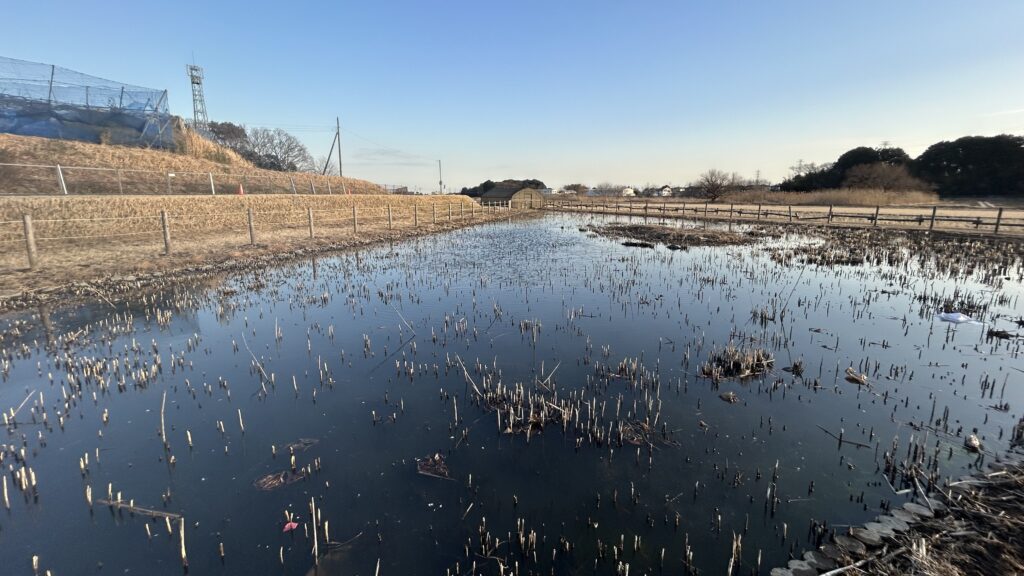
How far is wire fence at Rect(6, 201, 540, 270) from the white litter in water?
27.6 m

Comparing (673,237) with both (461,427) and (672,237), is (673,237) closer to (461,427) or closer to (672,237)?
(672,237)

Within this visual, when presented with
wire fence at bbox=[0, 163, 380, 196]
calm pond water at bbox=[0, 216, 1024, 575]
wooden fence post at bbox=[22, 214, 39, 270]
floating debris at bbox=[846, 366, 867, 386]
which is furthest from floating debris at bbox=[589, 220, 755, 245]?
wire fence at bbox=[0, 163, 380, 196]

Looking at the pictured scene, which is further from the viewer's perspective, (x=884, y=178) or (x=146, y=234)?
(x=884, y=178)

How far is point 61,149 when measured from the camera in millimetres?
31688

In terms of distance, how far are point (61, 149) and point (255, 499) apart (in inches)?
1687

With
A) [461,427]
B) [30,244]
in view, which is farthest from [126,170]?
[461,427]

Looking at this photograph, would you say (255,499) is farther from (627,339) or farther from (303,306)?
(303,306)

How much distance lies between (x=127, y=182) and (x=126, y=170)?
0.90 meters

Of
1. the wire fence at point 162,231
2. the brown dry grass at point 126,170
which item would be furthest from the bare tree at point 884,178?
the brown dry grass at point 126,170

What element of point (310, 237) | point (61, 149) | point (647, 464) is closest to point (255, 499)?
point (647, 464)

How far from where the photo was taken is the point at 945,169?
62.3 meters

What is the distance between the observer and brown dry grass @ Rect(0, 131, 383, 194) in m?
27.3

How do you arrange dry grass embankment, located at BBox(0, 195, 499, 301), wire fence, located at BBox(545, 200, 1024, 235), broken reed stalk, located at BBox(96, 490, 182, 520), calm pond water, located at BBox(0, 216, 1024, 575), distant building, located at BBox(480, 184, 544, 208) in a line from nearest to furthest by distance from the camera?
calm pond water, located at BBox(0, 216, 1024, 575) < broken reed stalk, located at BBox(96, 490, 182, 520) < dry grass embankment, located at BBox(0, 195, 499, 301) < wire fence, located at BBox(545, 200, 1024, 235) < distant building, located at BBox(480, 184, 544, 208)

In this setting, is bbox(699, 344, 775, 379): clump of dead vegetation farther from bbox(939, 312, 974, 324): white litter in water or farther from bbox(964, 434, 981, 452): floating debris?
bbox(939, 312, 974, 324): white litter in water
